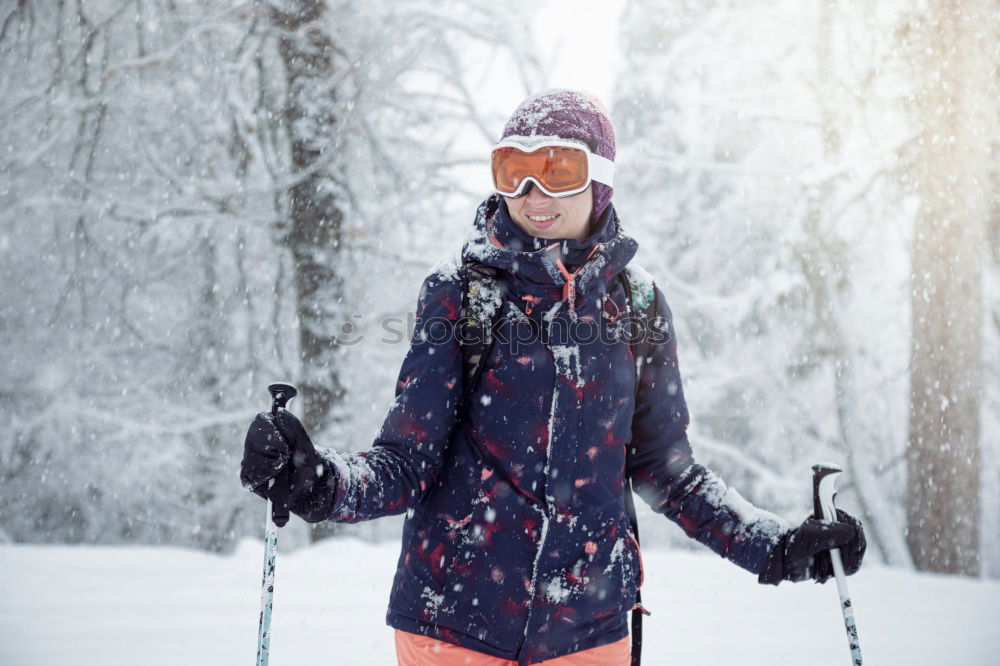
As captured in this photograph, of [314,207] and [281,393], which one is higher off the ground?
[314,207]

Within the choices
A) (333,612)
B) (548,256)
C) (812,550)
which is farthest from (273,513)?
(333,612)

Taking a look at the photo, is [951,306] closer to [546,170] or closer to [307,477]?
[546,170]

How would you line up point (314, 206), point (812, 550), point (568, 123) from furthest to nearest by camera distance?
point (314, 206) → point (568, 123) → point (812, 550)

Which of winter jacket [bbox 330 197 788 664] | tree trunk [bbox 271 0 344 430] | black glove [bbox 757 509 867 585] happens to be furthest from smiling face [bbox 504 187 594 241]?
tree trunk [bbox 271 0 344 430]

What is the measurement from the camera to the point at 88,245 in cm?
877

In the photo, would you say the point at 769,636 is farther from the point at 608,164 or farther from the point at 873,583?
the point at 608,164

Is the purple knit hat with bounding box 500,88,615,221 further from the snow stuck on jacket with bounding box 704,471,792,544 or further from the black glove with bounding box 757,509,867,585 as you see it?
the black glove with bounding box 757,509,867,585

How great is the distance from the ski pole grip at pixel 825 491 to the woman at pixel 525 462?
1.5 inches

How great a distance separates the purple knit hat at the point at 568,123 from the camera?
1950 mm

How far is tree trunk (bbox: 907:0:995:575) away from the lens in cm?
666

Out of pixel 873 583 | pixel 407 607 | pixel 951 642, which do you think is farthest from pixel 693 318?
pixel 407 607

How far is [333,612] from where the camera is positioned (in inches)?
172

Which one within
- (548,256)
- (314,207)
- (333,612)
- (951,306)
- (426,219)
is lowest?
(333,612)

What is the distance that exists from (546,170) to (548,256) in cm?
26
